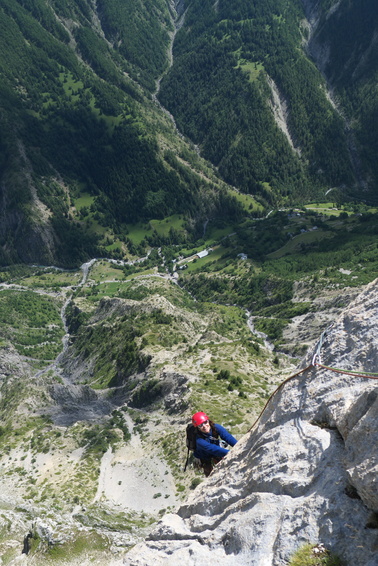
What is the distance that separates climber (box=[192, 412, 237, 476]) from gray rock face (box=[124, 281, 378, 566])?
589mm

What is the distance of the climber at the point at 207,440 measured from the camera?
70.8 ft

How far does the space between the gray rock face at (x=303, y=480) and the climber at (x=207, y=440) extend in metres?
0.59

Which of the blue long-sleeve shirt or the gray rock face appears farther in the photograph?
the blue long-sleeve shirt

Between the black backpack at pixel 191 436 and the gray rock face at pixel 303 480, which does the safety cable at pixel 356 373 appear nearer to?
the gray rock face at pixel 303 480

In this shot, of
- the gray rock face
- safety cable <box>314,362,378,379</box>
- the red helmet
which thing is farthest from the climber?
safety cable <box>314,362,378,379</box>

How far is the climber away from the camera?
70.8 ft

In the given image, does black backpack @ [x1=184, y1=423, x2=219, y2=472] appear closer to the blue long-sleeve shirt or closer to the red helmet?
the blue long-sleeve shirt

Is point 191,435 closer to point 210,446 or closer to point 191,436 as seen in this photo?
point 191,436

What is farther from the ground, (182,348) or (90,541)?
(182,348)

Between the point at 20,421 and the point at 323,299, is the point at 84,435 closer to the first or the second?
the point at 20,421

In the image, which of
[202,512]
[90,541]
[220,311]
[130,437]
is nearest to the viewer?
[202,512]

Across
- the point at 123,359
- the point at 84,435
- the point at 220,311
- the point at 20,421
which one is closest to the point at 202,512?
the point at 84,435

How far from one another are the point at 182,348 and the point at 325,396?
89.5m

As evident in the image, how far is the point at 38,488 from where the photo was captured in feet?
229
